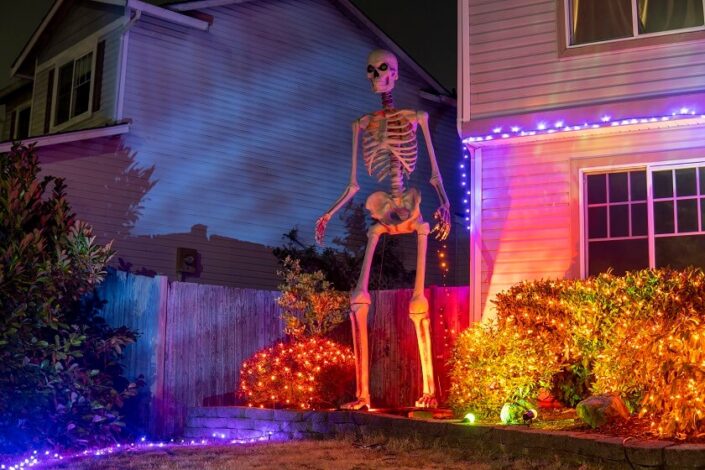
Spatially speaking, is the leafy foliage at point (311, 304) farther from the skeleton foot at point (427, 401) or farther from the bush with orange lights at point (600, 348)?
the bush with orange lights at point (600, 348)

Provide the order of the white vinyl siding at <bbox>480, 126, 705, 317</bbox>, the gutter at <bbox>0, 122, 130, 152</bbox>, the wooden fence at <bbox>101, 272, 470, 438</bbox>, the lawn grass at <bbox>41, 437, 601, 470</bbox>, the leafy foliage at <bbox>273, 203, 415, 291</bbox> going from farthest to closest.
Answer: the leafy foliage at <bbox>273, 203, 415, 291</bbox>, the gutter at <bbox>0, 122, 130, 152</bbox>, the wooden fence at <bbox>101, 272, 470, 438</bbox>, the white vinyl siding at <bbox>480, 126, 705, 317</bbox>, the lawn grass at <bbox>41, 437, 601, 470</bbox>

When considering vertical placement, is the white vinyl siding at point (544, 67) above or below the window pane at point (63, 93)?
below

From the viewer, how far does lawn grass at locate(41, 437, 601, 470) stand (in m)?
7.07

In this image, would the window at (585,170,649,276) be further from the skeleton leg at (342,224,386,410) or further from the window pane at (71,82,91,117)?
the window pane at (71,82,91,117)

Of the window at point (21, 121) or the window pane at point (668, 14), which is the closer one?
the window pane at point (668, 14)

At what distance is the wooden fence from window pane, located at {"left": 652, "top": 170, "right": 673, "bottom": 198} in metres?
2.72

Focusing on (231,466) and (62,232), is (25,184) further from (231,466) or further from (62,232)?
(231,466)

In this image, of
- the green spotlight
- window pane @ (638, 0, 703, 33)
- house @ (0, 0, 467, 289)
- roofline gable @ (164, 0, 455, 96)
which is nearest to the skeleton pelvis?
the green spotlight

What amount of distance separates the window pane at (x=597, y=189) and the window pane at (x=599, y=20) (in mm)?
1750

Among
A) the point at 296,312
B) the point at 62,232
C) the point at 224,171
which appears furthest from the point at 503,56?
the point at 224,171

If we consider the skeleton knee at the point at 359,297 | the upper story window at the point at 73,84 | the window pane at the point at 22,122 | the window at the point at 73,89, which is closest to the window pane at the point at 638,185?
the skeleton knee at the point at 359,297

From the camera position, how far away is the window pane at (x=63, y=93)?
59.0 ft

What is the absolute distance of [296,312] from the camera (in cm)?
1223

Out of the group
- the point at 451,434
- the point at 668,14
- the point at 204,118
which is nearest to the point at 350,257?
the point at 204,118
